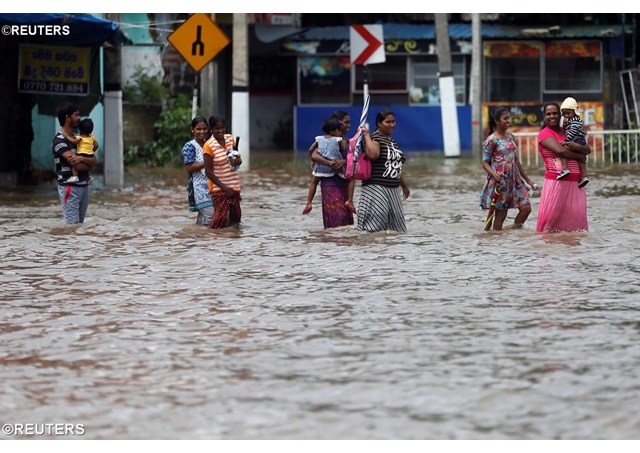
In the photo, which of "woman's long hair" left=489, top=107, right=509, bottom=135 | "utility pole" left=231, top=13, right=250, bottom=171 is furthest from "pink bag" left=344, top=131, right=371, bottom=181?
"utility pole" left=231, top=13, right=250, bottom=171

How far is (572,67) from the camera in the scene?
115 feet

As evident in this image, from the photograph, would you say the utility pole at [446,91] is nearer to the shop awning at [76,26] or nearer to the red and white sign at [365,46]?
the red and white sign at [365,46]

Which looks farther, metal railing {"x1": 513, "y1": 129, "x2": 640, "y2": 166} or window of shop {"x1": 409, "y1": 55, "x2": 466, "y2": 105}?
window of shop {"x1": 409, "y1": 55, "x2": 466, "y2": 105}

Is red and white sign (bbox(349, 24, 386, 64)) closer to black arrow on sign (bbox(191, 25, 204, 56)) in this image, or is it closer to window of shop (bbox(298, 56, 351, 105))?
black arrow on sign (bbox(191, 25, 204, 56))

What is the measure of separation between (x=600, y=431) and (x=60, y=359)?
3.33 m

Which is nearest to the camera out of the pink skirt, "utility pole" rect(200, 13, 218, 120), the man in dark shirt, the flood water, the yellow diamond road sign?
the flood water

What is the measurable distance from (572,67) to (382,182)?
22233mm

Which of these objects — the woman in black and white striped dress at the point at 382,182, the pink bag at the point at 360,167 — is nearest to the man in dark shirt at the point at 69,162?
the pink bag at the point at 360,167

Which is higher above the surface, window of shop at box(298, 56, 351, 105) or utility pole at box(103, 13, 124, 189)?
window of shop at box(298, 56, 351, 105)

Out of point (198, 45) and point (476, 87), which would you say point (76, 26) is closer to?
point (198, 45)

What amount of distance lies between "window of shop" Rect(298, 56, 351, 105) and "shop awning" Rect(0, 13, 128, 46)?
589 inches

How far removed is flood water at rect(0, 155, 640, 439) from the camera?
21.3 feet

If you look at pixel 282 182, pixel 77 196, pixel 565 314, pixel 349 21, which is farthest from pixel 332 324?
pixel 349 21

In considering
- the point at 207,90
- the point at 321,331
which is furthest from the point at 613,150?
the point at 321,331
